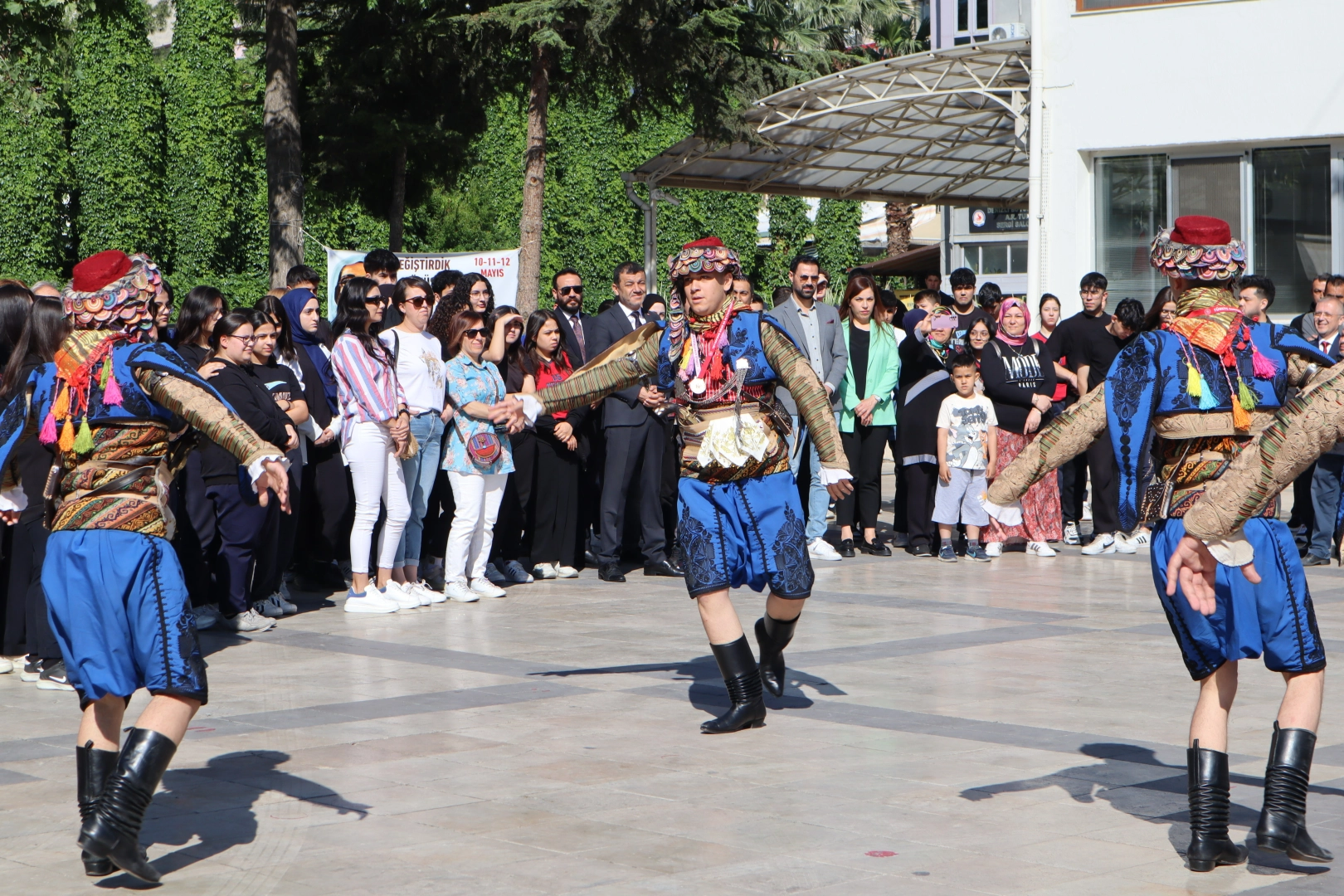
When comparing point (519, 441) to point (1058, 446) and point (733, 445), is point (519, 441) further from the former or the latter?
point (1058, 446)

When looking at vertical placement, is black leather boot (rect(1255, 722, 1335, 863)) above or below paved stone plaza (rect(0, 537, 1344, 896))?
above

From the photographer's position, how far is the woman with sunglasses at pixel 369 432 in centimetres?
1012

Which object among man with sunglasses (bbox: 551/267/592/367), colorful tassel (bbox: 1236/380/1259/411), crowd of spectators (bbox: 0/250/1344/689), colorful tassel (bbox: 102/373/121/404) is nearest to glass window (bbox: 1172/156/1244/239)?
crowd of spectators (bbox: 0/250/1344/689)

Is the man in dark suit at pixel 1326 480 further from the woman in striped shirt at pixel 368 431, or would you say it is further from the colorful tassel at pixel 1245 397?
the colorful tassel at pixel 1245 397

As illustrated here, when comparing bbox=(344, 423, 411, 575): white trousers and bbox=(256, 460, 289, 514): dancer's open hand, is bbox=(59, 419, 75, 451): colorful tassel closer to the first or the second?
bbox=(256, 460, 289, 514): dancer's open hand

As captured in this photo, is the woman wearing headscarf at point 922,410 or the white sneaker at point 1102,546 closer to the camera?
the woman wearing headscarf at point 922,410

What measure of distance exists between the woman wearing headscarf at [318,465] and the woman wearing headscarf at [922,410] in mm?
4747

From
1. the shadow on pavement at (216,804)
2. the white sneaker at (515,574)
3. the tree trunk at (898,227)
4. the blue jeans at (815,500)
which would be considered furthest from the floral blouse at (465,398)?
the tree trunk at (898,227)

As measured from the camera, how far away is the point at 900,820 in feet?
17.5

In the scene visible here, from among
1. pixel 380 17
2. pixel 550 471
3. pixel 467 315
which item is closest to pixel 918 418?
pixel 550 471

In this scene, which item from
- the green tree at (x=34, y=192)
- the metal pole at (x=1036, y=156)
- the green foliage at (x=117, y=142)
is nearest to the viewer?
the metal pole at (x=1036, y=156)

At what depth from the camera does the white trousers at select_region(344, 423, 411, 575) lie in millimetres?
Result: 10156

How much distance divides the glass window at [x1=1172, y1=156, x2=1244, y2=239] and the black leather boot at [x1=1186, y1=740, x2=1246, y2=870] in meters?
14.6

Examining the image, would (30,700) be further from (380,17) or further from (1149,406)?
(380,17)
